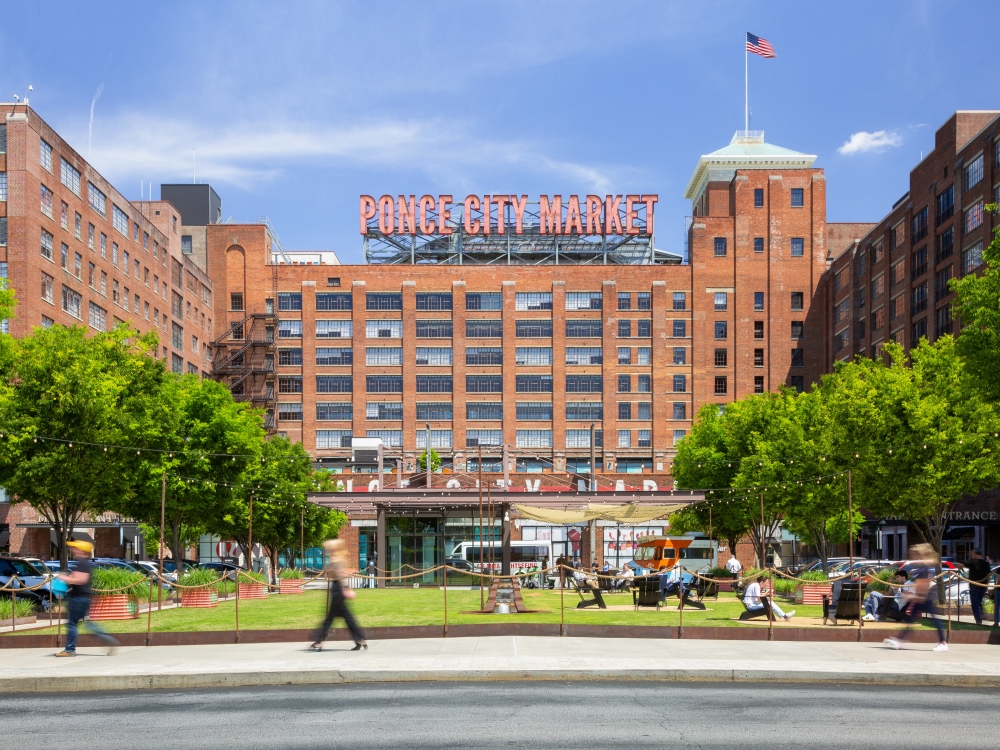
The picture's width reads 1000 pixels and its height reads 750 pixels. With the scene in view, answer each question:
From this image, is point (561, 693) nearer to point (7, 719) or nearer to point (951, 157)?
point (7, 719)

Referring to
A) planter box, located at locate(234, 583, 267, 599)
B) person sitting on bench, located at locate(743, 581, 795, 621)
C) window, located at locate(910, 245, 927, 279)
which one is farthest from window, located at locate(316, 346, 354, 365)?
person sitting on bench, located at locate(743, 581, 795, 621)

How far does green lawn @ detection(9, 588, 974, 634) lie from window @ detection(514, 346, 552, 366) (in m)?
69.6

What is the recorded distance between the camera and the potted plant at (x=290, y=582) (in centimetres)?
4441

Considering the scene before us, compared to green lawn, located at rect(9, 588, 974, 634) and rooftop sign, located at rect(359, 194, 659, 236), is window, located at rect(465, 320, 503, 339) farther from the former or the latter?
green lawn, located at rect(9, 588, 974, 634)

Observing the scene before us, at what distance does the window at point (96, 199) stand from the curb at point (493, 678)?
65.4 meters

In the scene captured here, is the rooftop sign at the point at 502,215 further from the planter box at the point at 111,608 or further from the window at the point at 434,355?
the planter box at the point at 111,608

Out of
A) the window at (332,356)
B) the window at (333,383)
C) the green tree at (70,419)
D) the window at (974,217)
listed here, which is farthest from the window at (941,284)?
the window at (333,383)

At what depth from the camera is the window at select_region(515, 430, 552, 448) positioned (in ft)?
344

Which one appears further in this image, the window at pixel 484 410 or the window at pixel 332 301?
the window at pixel 332 301

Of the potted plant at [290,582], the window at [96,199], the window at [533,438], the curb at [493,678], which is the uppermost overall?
the window at [96,199]

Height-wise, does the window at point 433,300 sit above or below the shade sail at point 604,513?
above

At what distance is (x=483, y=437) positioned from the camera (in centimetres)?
10488

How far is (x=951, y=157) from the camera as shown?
69.8 m

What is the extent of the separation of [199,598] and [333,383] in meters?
73.6
